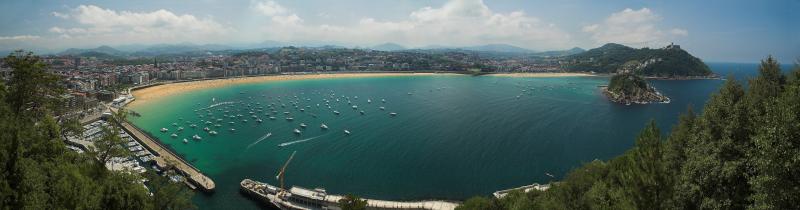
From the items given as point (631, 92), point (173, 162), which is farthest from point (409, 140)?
point (631, 92)

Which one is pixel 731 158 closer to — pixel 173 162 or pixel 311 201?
pixel 311 201

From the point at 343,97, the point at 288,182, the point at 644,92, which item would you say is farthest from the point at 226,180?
the point at 644,92

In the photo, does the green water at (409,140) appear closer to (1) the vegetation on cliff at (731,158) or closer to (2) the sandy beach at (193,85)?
(2) the sandy beach at (193,85)

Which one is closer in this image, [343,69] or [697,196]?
[697,196]

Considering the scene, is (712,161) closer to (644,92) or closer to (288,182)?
(288,182)

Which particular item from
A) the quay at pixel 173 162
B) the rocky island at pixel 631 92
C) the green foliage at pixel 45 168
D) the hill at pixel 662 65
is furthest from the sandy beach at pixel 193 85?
the hill at pixel 662 65

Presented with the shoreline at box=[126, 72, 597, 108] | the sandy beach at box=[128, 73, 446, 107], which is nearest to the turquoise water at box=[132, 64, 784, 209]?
the sandy beach at box=[128, 73, 446, 107]
